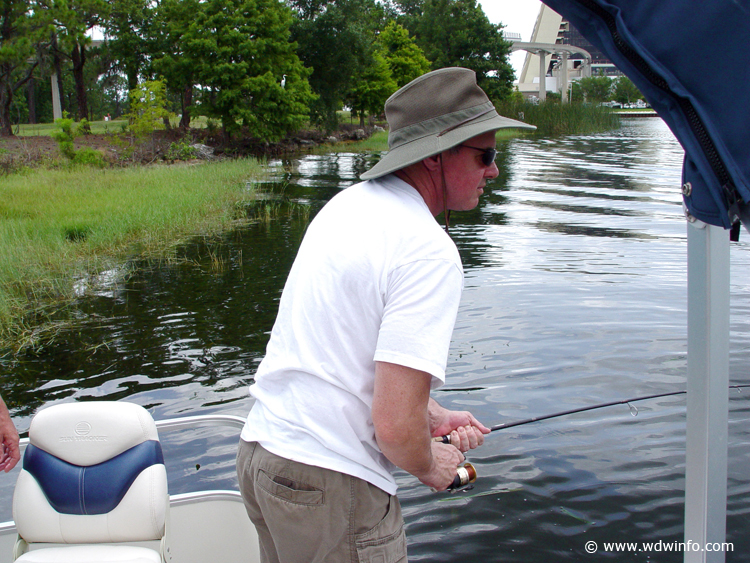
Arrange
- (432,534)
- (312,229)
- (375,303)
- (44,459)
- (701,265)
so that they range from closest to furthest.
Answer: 1. (701,265)
2. (375,303)
3. (312,229)
4. (44,459)
5. (432,534)

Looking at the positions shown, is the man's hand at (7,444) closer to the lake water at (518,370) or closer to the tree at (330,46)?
the lake water at (518,370)

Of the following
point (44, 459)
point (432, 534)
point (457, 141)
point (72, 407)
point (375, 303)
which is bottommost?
point (432, 534)

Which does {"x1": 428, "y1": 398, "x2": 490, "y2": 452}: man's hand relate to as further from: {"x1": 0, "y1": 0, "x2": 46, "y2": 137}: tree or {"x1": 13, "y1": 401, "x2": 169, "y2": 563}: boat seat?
{"x1": 0, "y1": 0, "x2": 46, "y2": 137}: tree

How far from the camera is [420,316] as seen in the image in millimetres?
1612

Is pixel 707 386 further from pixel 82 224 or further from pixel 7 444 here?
pixel 82 224

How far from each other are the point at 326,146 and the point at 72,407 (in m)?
41.1

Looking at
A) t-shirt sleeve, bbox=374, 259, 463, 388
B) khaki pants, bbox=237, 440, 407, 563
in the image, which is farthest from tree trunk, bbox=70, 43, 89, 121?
t-shirt sleeve, bbox=374, 259, 463, 388

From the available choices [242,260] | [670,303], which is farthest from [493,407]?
[242,260]

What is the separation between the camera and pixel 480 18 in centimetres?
6644

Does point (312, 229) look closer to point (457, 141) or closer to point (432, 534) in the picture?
point (457, 141)

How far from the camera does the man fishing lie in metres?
1.65

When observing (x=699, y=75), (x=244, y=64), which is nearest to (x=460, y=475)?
(x=699, y=75)

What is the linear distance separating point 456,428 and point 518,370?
4085mm

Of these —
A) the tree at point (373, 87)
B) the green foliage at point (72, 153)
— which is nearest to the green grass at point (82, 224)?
the green foliage at point (72, 153)
